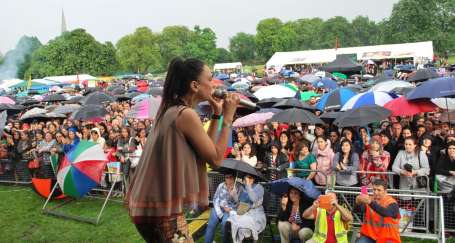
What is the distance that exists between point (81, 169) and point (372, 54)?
4773 centimetres

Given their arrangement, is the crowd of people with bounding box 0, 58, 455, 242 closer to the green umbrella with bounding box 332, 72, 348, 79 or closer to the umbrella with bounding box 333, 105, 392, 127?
the umbrella with bounding box 333, 105, 392, 127

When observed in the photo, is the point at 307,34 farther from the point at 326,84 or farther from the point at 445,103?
the point at 445,103

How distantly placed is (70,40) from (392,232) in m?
89.5

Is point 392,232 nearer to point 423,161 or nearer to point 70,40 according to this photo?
point 423,161

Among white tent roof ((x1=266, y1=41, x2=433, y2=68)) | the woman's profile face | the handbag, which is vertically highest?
white tent roof ((x1=266, y1=41, x2=433, y2=68))

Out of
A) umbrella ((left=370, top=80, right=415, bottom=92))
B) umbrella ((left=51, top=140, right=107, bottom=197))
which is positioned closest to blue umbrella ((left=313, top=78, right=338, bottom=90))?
umbrella ((left=370, top=80, right=415, bottom=92))

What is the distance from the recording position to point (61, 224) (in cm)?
820

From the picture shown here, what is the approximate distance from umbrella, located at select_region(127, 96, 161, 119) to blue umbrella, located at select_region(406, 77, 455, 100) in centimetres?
574

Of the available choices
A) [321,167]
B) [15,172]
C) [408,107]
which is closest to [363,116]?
[408,107]

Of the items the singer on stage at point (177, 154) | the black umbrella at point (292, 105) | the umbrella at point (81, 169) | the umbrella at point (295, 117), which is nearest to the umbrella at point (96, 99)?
the black umbrella at point (292, 105)

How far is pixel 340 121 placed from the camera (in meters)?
8.43

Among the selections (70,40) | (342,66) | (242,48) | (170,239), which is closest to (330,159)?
(170,239)

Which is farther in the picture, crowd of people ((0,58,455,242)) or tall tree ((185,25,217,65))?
tall tree ((185,25,217,65))

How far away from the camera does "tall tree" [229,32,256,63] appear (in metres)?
115
